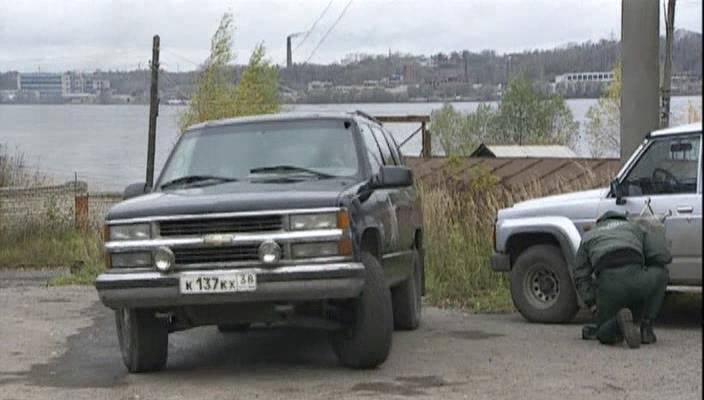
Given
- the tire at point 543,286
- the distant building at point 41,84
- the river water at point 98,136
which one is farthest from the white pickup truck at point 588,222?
the distant building at point 41,84

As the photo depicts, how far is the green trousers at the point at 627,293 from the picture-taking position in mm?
10211

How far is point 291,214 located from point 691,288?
13.2 ft

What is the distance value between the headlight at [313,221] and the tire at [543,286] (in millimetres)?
3616

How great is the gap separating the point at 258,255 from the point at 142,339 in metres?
1.25

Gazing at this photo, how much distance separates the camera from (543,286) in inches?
475

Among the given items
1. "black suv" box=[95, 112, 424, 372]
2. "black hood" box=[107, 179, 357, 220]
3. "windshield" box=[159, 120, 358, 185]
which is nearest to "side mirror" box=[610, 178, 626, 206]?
"black suv" box=[95, 112, 424, 372]

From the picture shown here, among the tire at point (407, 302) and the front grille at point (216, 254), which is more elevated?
the front grille at point (216, 254)

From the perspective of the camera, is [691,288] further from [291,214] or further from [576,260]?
[291,214]

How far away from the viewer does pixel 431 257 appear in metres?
15.6

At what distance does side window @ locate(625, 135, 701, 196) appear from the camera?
11016mm

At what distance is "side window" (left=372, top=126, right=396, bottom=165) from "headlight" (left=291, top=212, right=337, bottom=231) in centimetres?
249

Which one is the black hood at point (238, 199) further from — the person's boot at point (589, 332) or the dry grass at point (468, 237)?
the dry grass at point (468, 237)

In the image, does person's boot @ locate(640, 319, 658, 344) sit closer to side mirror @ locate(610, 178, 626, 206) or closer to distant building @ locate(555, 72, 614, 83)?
side mirror @ locate(610, 178, 626, 206)

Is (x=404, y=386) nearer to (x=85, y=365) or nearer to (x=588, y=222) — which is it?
(x=85, y=365)
